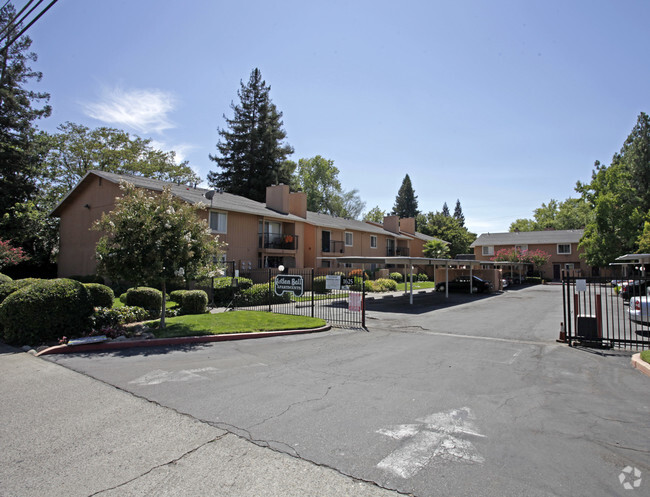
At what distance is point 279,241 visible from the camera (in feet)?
98.7

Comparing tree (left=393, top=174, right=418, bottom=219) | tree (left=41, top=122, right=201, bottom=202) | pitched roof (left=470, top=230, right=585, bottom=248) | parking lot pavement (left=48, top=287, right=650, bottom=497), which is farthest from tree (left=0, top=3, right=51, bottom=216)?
tree (left=393, top=174, right=418, bottom=219)

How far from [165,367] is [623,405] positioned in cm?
803

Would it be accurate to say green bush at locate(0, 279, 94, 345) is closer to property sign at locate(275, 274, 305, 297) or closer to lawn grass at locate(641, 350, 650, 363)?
property sign at locate(275, 274, 305, 297)

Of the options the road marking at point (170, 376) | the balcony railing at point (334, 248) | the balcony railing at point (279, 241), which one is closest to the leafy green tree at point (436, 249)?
the balcony railing at point (334, 248)

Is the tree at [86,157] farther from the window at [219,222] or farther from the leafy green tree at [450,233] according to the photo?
the leafy green tree at [450,233]

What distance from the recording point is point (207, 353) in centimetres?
934

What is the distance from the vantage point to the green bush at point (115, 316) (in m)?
11.0

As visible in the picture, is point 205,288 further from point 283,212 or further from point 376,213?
point 376,213

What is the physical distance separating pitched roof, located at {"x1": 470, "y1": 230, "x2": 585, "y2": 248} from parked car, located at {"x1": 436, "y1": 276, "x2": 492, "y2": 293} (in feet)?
88.2

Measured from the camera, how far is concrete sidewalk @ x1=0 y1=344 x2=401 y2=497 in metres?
3.46

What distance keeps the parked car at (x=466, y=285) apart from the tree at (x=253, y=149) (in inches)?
1034

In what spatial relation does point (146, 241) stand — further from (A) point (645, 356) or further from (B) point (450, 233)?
(B) point (450, 233)

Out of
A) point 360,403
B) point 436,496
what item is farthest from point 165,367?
point 436,496

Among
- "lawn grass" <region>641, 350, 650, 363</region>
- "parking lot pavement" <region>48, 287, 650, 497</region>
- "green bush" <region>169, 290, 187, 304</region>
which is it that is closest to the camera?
"parking lot pavement" <region>48, 287, 650, 497</region>
